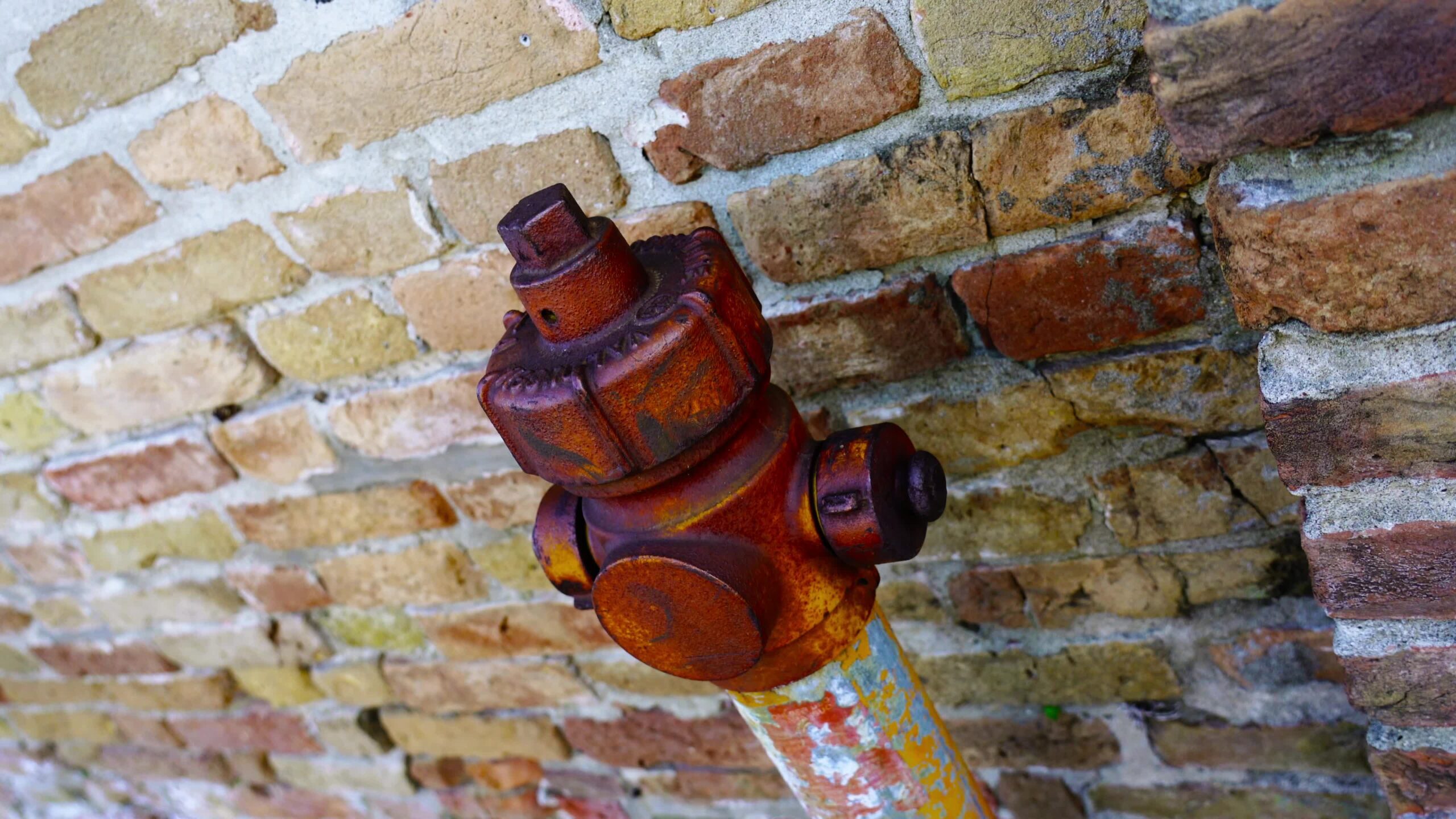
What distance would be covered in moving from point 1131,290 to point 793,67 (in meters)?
0.26

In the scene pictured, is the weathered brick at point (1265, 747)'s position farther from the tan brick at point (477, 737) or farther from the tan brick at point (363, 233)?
the tan brick at point (363, 233)

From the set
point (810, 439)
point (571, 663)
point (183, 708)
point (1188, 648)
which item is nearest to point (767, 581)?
point (810, 439)

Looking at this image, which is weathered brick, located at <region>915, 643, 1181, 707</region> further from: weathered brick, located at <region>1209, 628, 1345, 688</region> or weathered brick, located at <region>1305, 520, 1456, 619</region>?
weathered brick, located at <region>1305, 520, 1456, 619</region>

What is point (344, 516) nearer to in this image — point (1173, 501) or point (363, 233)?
point (363, 233)

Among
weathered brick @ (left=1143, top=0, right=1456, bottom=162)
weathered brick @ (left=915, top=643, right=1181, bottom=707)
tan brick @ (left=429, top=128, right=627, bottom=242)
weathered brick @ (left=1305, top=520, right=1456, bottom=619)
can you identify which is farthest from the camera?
weathered brick @ (left=915, top=643, right=1181, bottom=707)

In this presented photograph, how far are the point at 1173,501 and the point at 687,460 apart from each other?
0.41 m

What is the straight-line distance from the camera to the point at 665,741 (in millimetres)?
1091

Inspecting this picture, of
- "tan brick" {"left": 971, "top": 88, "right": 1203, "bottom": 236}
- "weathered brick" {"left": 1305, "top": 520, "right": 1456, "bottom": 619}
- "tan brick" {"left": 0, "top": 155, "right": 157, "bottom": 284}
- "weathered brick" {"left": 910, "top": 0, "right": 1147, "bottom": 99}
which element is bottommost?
"weathered brick" {"left": 1305, "top": 520, "right": 1456, "bottom": 619}

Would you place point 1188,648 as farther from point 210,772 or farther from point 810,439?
point 210,772

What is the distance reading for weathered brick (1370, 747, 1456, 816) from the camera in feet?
1.94

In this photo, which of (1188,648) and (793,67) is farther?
(1188,648)

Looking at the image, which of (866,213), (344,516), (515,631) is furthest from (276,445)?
(866,213)

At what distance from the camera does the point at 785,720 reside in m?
0.63

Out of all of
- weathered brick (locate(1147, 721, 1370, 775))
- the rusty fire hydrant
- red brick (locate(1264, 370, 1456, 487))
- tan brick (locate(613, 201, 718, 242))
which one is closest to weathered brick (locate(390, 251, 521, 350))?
tan brick (locate(613, 201, 718, 242))
